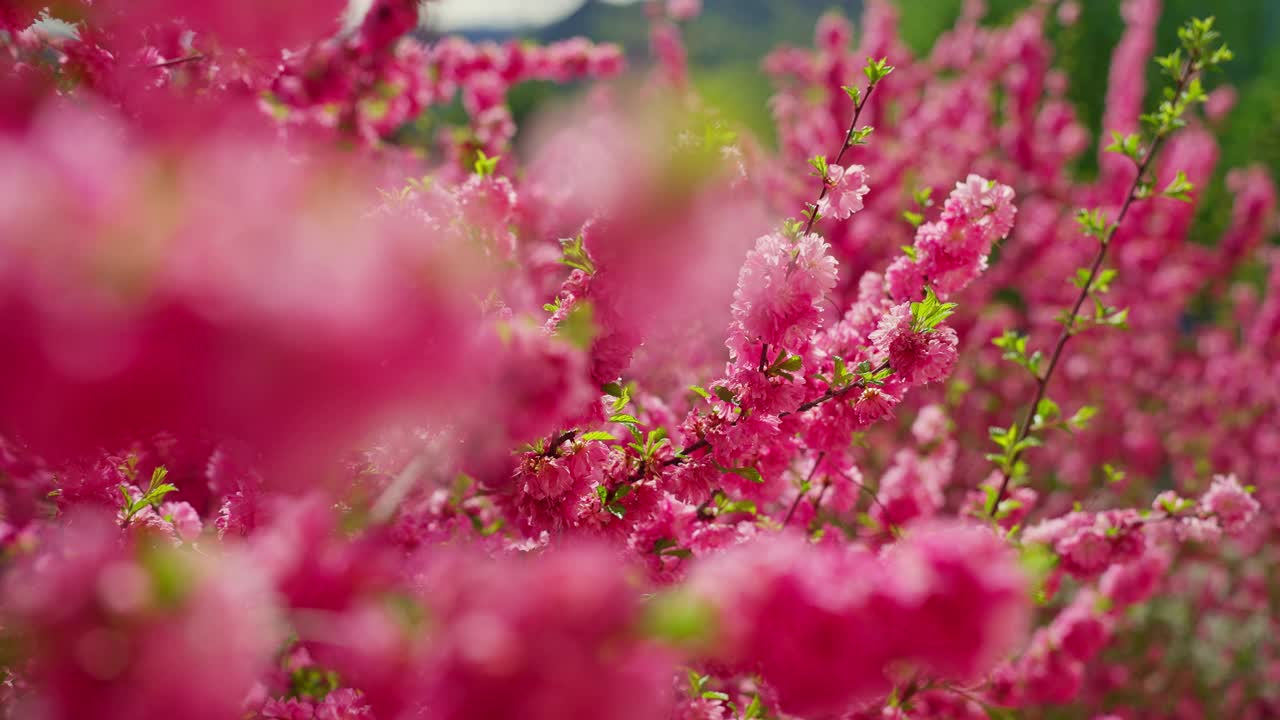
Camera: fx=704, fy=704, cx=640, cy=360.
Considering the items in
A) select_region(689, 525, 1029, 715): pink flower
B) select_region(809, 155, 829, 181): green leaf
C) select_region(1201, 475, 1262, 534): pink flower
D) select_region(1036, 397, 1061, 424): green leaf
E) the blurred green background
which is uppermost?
the blurred green background

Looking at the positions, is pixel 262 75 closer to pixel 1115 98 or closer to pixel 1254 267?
pixel 1115 98

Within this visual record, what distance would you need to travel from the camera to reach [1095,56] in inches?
403

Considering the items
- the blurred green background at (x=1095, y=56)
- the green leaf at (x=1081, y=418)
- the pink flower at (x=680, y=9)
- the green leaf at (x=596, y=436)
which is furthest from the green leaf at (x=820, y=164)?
the blurred green background at (x=1095, y=56)

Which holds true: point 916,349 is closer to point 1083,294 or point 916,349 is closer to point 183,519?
point 1083,294

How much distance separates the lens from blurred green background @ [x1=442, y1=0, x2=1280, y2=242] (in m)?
9.08

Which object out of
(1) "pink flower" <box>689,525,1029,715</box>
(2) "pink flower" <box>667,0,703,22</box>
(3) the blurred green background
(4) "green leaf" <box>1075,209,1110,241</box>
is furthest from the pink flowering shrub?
(3) the blurred green background

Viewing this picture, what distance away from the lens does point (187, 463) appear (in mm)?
2002

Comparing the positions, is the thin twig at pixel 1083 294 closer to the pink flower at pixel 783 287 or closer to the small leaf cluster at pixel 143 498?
the pink flower at pixel 783 287

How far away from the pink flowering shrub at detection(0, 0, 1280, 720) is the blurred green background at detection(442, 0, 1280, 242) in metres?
6.21

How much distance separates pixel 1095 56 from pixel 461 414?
40.9 ft

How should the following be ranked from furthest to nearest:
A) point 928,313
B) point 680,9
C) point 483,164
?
point 680,9
point 483,164
point 928,313

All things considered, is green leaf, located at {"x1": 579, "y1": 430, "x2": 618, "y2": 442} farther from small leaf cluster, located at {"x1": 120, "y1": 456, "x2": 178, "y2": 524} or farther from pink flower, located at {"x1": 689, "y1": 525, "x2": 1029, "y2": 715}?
small leaf cluster, located at {"x1": 120, "y1": 456, "x2": 178, "y2": 524}

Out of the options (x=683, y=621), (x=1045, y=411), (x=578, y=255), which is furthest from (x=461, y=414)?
(x=1045, y=411)

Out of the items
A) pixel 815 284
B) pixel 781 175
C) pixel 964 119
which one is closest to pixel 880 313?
pixel 815 284
